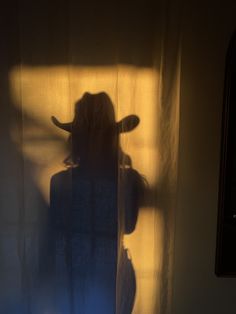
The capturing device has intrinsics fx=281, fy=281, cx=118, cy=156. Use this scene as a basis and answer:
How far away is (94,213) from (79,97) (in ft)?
1.39

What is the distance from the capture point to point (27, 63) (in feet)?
3.22

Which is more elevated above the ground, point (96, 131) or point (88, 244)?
point (96, 131)

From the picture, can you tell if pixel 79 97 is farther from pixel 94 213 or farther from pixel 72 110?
pixel 94 213

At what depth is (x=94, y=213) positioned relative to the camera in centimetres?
103

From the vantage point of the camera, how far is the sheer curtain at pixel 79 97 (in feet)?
3.18

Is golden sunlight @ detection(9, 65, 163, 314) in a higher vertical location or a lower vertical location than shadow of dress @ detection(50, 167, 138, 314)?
higher

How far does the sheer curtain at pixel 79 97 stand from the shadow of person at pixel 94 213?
0.7 inches

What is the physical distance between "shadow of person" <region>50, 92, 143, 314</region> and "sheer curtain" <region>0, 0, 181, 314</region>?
2cm

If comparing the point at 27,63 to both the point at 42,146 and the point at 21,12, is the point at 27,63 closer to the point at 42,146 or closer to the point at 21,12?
the point at 21,12

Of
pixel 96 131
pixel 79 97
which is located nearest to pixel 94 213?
pixel 96 131

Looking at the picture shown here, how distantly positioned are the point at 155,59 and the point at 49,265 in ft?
2.77

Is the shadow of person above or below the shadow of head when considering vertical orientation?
below

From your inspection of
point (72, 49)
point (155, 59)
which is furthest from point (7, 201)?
point (155, 59)

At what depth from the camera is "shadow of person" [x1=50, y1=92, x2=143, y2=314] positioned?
1.00 metres
